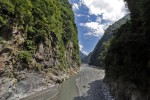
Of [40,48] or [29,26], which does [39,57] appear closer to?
[40,48]

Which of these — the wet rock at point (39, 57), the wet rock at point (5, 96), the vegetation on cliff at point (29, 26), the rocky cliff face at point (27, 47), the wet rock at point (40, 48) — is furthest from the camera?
the wet rock at point (40, 48)

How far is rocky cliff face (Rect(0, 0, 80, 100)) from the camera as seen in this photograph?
31844 millimetres

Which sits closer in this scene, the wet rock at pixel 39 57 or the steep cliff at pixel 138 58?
the steep cliff at pixel 138 58

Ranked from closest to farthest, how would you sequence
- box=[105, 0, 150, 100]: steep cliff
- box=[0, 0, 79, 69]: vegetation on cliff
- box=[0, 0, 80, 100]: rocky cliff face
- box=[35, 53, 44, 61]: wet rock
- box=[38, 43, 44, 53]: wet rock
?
box=[105, 0, 150, 100]: steep cliff
box=[0, 0, 80, 100]: rocky cliff face
box=[0, 0, 79, 69]: vegetation on cliff
box=[35, 53, 44, 61]: wet rock
box=[38, 43, 44, 53]: wet rock

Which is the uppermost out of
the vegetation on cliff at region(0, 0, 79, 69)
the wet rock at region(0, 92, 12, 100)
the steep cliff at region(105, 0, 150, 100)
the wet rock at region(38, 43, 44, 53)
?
the vegetation on cliff at region(0, 0, 79, 69)

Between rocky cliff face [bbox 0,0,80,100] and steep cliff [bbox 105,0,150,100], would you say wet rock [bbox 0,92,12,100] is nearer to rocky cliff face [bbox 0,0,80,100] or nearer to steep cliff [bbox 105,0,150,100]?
rocky cliff face [bbox 0,0,80,100]

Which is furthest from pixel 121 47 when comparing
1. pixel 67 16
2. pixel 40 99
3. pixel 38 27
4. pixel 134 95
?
pixel 67 16

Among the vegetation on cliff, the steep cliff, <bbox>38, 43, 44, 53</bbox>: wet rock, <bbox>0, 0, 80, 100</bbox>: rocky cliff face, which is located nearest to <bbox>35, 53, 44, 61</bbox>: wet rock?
<bbox>0, 0, 80, 100</bbox>: rocky cliff face

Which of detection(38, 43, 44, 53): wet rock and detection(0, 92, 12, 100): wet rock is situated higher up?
detection(38, 43, 44, 53): wet rock

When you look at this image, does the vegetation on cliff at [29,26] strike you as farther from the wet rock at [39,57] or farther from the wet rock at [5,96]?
the wet rock at [5,96]

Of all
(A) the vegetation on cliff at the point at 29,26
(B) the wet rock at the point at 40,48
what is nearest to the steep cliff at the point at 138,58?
(A) the vegetation on cliff at the point at 29,26

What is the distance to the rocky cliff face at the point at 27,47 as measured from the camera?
3184cm

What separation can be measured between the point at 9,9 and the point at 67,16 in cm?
4279

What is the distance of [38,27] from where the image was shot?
4397cm
